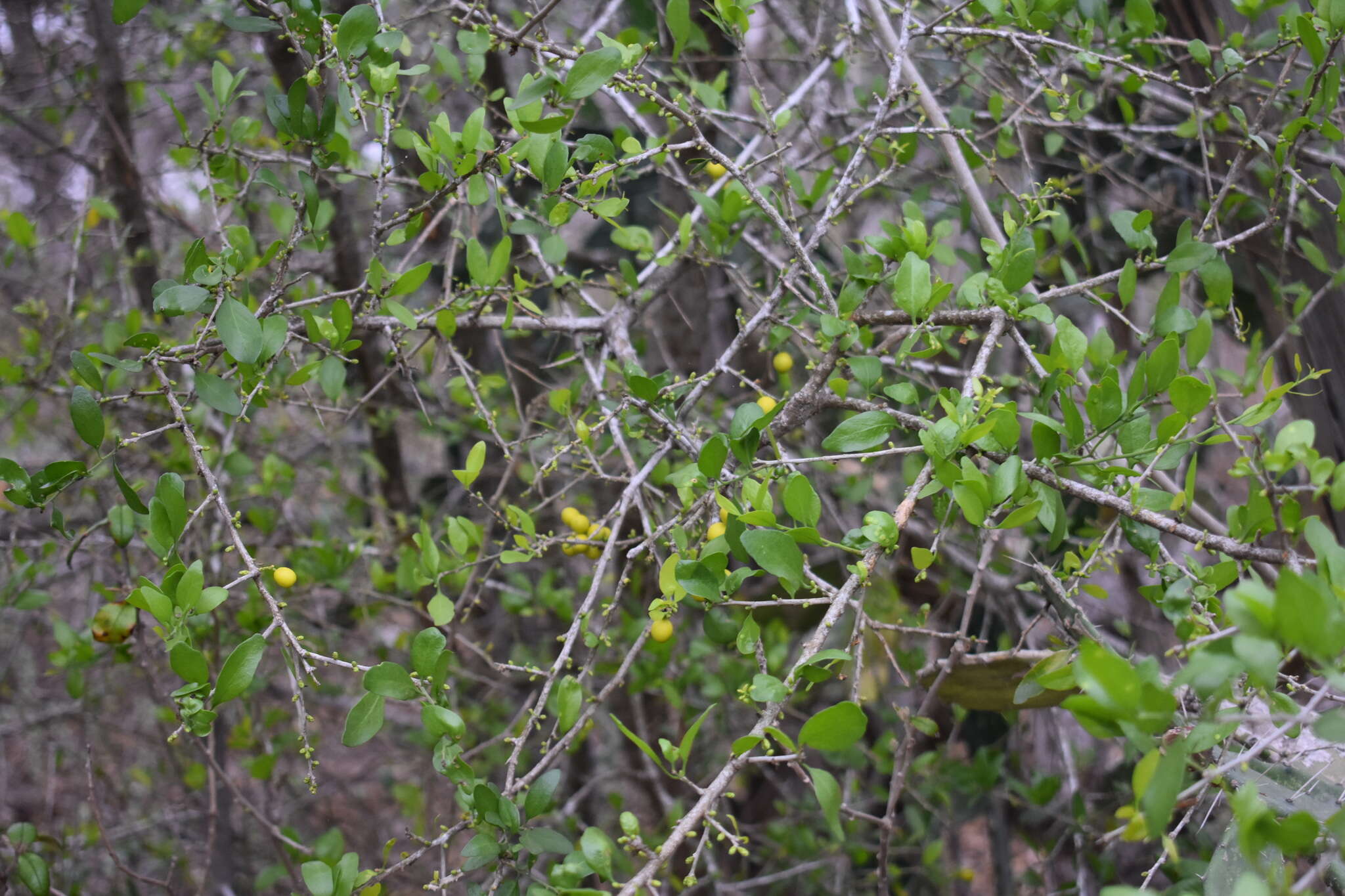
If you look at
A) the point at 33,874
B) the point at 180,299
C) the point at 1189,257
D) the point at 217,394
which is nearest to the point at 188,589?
the point at 217,394

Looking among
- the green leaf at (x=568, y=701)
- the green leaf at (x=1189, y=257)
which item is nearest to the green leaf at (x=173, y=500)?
the green leaf at (x=568, y=701)

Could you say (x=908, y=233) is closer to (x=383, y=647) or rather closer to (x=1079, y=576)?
(x=1079, y=576)

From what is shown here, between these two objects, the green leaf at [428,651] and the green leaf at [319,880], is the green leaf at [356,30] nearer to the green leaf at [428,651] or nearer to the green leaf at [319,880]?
the green leaf at [428,651]

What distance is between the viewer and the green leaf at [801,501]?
110 cm

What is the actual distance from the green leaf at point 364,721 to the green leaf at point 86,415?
0.53m

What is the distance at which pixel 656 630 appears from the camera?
4.45ft

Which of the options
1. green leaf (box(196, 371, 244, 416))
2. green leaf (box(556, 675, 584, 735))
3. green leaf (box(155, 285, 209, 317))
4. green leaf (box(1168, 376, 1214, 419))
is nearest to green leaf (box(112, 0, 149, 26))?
green leaf (box(155, 285, 209, 317))

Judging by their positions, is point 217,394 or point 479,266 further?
point 479,266

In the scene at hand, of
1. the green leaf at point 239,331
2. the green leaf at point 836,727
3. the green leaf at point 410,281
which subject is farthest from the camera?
the green leaf at point 410,281

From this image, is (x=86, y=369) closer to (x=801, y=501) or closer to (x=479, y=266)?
(x=479, y=266)

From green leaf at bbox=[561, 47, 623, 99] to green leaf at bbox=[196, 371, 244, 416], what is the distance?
0.66m

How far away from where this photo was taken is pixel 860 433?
3.98ft

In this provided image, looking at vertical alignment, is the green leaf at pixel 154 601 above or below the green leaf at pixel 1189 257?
above

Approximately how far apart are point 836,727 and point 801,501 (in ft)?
0.93
